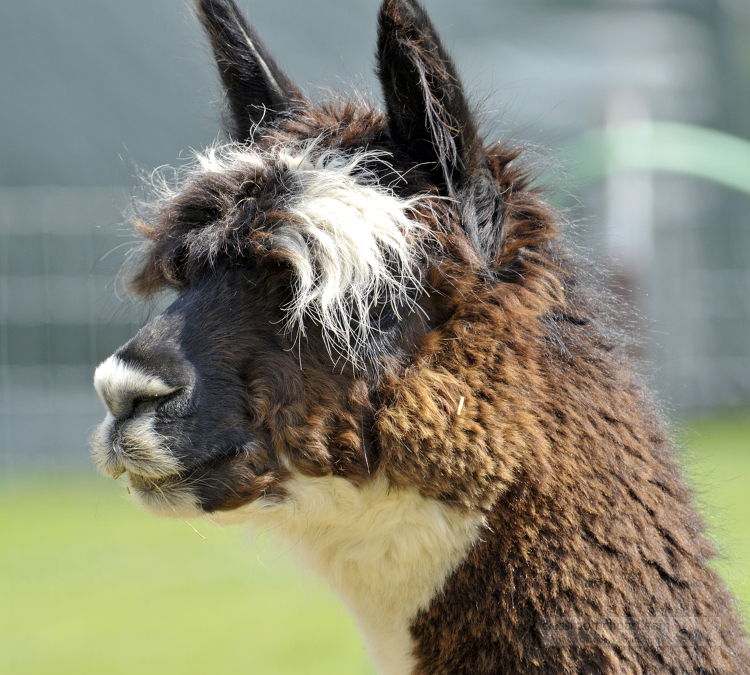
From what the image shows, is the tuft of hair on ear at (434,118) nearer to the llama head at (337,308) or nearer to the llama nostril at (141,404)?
the llama head at (337,308)

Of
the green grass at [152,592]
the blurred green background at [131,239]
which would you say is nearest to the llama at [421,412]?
the green grass at [152,592]

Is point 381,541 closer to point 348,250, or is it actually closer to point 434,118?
point 348,250

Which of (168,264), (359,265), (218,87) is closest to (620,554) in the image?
(359,265)

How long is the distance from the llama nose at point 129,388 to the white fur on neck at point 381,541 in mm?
297

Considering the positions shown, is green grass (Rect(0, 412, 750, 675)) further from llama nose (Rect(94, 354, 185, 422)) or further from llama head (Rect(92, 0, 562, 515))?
llama nose (Rect(94, 354, 185, 422))

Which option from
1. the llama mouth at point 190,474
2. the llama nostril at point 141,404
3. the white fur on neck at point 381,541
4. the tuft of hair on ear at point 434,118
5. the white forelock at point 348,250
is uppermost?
the tuft of hair on ear at point 434,118

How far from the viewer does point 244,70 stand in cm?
240

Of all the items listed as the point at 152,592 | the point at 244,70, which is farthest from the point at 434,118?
the point at 152,592

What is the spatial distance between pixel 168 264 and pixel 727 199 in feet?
33.0

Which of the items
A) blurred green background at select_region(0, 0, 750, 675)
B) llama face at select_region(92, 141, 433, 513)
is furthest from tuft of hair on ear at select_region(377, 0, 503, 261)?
blurred green background at select_region(0, 0, 750, 675)

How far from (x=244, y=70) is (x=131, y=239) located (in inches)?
161

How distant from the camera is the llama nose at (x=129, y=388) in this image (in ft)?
5.67

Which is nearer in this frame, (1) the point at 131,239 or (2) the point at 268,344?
(2) the point at 268,344

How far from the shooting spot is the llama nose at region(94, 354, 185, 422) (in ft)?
5.67
